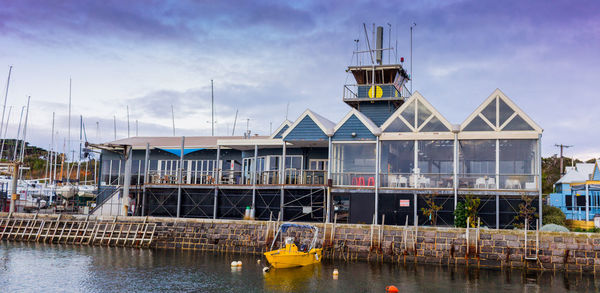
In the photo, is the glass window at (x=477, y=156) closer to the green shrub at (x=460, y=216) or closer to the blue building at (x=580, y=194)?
the green shrub at (x=460, y=216)

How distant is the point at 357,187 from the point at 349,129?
12.8 ft

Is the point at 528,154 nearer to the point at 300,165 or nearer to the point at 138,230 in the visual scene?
the point at 300,165

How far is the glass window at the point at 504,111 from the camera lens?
31094 mm

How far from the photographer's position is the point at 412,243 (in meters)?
28.8

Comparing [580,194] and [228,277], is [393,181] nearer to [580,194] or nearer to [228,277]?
[228,277]

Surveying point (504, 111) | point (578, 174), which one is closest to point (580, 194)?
point (578, 174)

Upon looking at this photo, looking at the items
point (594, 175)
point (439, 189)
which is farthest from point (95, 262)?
point (594, 175)

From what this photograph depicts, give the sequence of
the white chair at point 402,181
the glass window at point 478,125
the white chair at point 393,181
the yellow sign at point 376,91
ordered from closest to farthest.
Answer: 1. the glass window at point 478,125
2. the white chair at point 402,181
3. the white chair at point 393,181
4. the yellow sign at point 376,91

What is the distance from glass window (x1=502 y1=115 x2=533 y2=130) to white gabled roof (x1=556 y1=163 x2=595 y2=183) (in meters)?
20.9

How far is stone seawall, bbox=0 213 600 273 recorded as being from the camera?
26500 millimetres

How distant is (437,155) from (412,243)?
6572 mm

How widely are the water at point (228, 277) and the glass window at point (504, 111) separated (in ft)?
30.9

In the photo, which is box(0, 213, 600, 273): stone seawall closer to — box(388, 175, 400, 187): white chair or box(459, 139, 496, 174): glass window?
box(388, 175, 400, 187): white chair

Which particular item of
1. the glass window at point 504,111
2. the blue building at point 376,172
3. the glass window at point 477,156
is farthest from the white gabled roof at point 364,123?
the glass window at point 504,111
